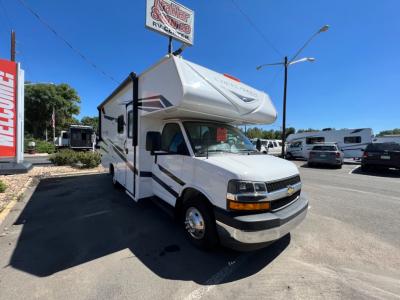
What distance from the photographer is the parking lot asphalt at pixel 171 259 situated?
97.9 inches

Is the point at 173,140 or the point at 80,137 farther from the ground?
the point at 80,137

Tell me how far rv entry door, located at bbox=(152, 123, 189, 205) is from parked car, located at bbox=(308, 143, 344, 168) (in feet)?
42.3

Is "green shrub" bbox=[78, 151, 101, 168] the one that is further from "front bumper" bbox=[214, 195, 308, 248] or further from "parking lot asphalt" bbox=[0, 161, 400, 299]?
"front bumper" bbox=[214, 195, 308, 248]

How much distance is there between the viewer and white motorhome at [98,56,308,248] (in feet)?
9.18

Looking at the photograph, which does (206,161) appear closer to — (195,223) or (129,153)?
(195,223)

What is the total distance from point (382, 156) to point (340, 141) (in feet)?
31.9

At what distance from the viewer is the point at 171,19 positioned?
21.6ft

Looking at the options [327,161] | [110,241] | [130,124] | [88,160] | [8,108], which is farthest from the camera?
[327,161]

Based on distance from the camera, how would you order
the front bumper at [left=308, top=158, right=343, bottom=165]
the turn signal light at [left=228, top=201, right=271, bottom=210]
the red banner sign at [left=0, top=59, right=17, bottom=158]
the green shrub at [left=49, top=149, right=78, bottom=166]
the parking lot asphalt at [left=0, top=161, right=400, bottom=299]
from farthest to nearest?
the front bumper at [left=308, top=158, right=343, bottom=165], the green shrub at [left=49, top=149, right=78, bottom=166], the red banner sign at [left=0, top=59, right=17, bottom=158], the turn signal light at [left=228, top=201, right=271, bottom=210], the parking lot asphalt at [left=0, top=161, right=400, bottom=299]

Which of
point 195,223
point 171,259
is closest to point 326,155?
point 195,223

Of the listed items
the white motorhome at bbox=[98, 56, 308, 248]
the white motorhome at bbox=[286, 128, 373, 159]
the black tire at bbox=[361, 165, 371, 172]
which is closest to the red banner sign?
the white motorhome at bbox=[98, 56, 308, 248]

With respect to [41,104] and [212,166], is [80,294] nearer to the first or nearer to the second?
[212,166]

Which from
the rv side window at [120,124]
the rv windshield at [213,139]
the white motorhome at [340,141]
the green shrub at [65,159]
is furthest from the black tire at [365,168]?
the green shrub at [65,159]

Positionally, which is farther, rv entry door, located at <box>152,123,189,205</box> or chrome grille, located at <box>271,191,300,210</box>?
rv entry door, located at <box>152,123,189,205</box>
